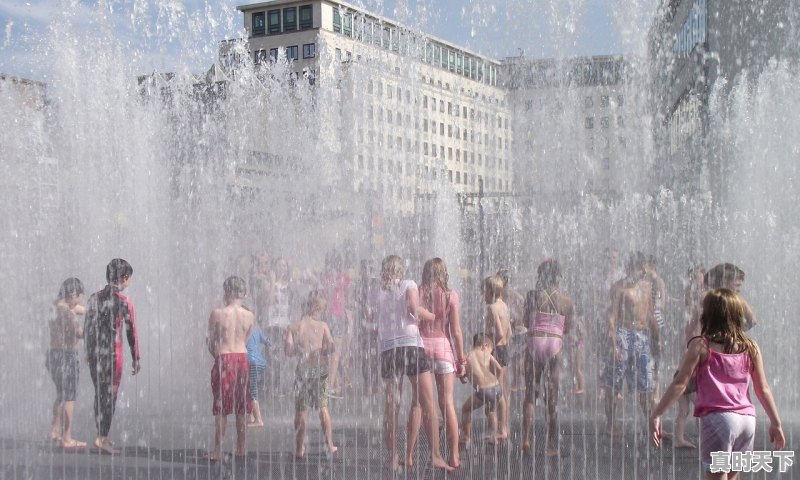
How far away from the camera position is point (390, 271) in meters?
6.40

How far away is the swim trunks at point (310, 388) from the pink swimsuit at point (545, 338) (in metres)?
1.55

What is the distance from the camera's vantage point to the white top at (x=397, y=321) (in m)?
6.29

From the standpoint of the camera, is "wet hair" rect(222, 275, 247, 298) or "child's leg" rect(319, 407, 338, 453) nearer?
"child's leg" rect(319, 407, 338, 453)

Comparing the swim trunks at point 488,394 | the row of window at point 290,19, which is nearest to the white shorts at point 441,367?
the swim trunks at point 488,394

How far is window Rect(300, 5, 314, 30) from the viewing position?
70.9m

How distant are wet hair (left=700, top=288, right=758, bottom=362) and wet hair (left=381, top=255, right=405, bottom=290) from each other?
250 cm

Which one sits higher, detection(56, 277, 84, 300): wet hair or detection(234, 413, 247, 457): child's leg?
detection(56, 277, 84, 300): wet hair

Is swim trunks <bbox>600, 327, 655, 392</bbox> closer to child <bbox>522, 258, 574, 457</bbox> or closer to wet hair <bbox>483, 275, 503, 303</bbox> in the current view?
child <bbox>522, 258, 574, 457</bbox>

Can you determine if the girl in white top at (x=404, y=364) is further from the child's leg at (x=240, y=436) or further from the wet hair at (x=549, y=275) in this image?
the wet hair at (x=549, y=275)

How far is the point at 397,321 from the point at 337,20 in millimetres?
65585

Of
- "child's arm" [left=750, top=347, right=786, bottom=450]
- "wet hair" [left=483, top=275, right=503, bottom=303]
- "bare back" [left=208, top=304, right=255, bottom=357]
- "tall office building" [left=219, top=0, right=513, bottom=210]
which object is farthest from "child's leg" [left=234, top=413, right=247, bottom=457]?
"tall office building" [left=219, top=0, right=513, bottom=210]

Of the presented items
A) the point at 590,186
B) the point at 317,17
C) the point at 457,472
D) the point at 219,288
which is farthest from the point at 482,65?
the point at 317,17

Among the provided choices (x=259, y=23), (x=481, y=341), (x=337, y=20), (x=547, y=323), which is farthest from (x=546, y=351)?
(x=259, y=23)

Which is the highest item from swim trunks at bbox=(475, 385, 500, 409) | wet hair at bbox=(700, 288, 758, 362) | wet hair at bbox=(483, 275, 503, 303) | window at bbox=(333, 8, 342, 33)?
window at bbox=(333, 8, 342, 33)
